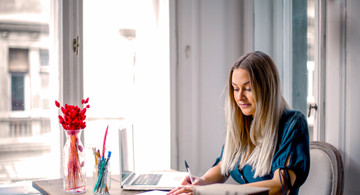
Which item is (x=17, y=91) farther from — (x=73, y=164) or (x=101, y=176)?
(x=101, y=176)

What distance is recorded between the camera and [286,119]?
155cm

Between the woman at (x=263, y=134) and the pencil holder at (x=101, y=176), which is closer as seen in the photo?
the woman at (x=263, y=134)

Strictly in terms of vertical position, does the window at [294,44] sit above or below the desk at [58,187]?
above

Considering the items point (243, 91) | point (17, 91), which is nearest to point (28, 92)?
point (17, 91)

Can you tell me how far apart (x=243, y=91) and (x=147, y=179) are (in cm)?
60

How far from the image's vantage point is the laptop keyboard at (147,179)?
1.65 m

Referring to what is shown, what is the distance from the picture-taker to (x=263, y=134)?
157 centimetres

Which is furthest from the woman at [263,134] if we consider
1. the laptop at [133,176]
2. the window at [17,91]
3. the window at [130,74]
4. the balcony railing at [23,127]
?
the window at [17,91]

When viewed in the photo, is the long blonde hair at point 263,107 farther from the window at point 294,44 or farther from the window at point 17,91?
the window at point 17,91

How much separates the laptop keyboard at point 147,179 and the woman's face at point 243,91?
1.67 ft

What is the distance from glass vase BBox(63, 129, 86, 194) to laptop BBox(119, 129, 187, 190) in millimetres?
176

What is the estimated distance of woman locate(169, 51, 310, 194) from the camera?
1.41 m

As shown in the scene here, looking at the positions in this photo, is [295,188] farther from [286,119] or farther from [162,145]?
[162,145]

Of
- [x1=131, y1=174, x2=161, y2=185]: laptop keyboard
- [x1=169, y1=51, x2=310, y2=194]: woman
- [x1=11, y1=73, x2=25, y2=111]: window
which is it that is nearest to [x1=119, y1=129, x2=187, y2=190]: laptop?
[x1=131, y1=174, x2=161, y2=185]: laptop keyboard
